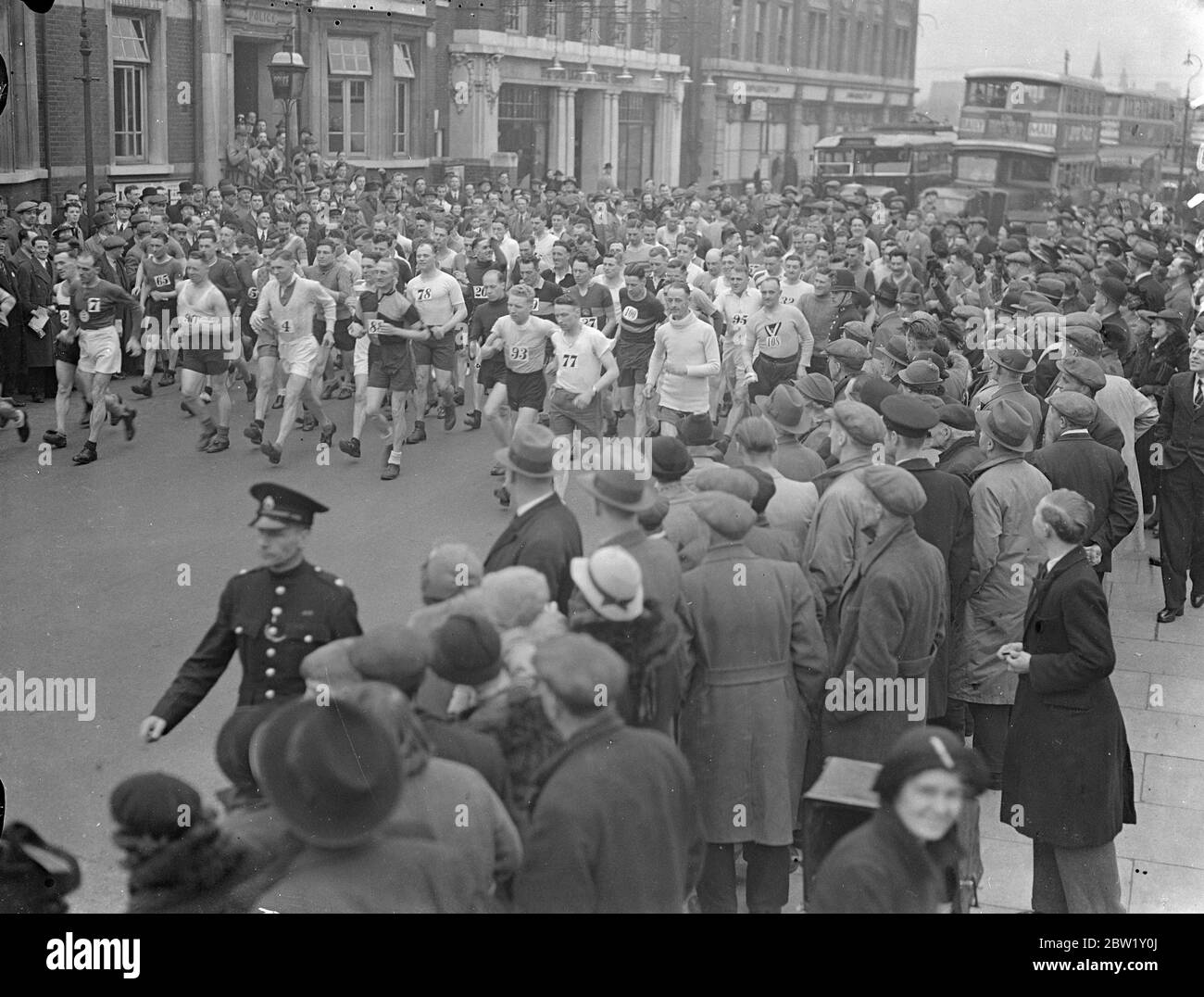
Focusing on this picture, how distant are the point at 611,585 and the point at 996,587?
8.73 feet

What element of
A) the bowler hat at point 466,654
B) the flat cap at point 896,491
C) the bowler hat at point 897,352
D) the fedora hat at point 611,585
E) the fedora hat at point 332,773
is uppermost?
the bowler hat at point 897,352

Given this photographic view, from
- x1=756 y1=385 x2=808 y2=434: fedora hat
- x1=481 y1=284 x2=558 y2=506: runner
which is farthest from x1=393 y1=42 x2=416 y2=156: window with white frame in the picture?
x1=756 y1=385 x2=808 y2=434: fedora hat

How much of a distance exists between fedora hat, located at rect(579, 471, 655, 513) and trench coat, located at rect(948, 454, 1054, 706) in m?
2.03

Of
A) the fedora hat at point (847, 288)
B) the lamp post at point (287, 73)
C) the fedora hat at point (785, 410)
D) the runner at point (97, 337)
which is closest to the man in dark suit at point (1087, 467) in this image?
the fedora hat at point (785, 410)

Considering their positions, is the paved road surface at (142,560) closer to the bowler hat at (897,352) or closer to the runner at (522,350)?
the runner at (522,350)

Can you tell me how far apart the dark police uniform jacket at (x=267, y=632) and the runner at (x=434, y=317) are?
24.0ft

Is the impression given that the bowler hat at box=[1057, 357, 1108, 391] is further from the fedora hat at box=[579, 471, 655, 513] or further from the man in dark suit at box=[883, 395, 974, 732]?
the fedora hat at box=[579, 471, 655, 513]

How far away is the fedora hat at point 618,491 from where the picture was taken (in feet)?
16.4

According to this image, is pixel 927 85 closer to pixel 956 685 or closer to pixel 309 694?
pixel 956 685

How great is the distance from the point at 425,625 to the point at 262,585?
2.48ft

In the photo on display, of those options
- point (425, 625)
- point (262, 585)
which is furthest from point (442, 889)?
point (262, 585)

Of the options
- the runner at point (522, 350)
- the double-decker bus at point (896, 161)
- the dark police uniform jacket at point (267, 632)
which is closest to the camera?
the dark police uniform jacket at point (267, 632)
